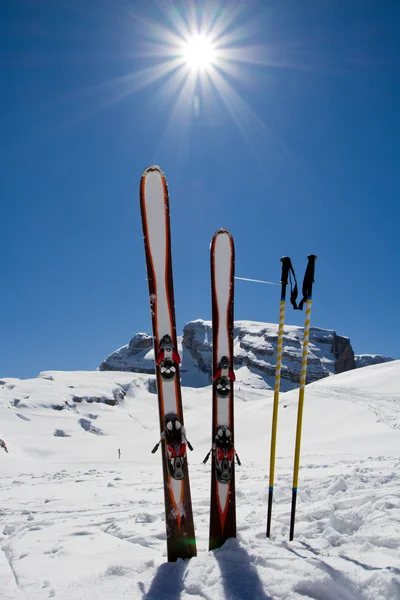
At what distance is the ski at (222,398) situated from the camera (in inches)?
167

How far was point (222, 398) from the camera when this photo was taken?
184 inches

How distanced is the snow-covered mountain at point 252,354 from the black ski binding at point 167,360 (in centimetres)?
12629

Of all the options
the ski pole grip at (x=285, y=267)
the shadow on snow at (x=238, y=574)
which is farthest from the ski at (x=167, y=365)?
the ski pole grip at (x=285, y=267)

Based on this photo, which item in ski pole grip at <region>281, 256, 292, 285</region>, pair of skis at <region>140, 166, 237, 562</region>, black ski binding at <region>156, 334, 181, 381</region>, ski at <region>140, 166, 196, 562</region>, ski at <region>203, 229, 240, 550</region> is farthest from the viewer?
ski pole grip at <region>281, 256, 292, 285</region>

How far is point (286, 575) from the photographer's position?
306cm

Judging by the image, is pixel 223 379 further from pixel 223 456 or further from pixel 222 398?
pixel 223 456

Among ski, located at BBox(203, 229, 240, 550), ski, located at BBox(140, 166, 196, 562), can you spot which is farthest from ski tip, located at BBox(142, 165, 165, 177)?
ski, located at BBox(203, 229, 240, 550)

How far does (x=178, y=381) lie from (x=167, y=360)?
0.97ft

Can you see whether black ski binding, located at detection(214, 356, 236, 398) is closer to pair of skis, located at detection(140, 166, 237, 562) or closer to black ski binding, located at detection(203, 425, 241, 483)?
pair of skis, located at detection(140, 166, 237, 562)

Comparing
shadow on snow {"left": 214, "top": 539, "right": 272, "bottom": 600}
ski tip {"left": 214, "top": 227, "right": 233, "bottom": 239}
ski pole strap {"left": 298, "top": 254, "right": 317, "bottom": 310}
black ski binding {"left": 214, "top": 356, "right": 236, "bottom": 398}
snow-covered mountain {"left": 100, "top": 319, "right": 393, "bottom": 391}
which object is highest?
snow-covered mountain {"left": 100, "top": 319, "right": 393, "bottom": 391}

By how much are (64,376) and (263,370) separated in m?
83.9

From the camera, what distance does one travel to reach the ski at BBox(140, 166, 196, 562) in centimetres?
399

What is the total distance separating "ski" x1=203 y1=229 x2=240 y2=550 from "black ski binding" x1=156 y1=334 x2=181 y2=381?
55cm

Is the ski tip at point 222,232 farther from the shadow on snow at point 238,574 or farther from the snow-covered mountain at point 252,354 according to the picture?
the snow-covered mountain at point 252,354
